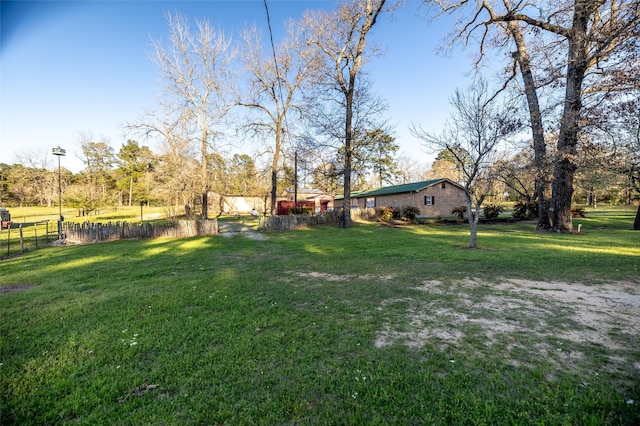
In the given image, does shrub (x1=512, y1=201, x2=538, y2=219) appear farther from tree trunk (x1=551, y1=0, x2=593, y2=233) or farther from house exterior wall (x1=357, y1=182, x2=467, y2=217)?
tree trunk (x1=551, y1=0, x2=593, y2=233)

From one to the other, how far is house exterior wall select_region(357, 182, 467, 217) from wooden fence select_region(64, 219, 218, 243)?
1895cm

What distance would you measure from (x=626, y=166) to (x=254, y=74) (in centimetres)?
2257

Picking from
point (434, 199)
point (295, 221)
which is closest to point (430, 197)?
point (434, 199)

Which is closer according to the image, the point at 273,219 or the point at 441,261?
the point at 441,261

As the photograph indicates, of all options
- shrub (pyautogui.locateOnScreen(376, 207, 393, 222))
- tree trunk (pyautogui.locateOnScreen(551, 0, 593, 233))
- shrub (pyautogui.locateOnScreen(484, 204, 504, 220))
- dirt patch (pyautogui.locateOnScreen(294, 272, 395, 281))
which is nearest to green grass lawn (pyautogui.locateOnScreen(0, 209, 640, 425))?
dirt patch (pyautogui.locateOnScreen(294, 272, 395, 281))

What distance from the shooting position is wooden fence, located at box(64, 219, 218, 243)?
1354 centimetres

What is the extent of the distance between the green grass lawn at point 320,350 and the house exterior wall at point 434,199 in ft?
71.7

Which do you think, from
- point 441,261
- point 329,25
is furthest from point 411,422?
point 329,25

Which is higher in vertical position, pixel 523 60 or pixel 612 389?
pixel 523 60

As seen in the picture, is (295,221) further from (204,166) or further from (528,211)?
(528,211)

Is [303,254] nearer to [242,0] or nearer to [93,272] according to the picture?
[93,272]

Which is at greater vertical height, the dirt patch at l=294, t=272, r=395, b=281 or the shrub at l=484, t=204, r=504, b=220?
the shrub at l=484, t=204, r=504, b=220

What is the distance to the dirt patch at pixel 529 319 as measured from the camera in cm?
317

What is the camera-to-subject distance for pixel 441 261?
26.8 ft
